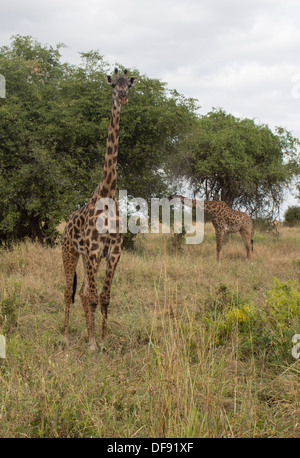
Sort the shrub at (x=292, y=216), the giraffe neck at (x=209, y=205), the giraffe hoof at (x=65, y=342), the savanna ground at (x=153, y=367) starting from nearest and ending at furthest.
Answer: the savanna ground at (x=153, y=367) < the giraffe hoof at (x=65, y=342) < the giraffe neck at (x=209, y=205) < the shrub at (x=292, y=216)

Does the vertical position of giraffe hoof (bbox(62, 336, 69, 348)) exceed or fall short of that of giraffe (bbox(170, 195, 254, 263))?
it falls short

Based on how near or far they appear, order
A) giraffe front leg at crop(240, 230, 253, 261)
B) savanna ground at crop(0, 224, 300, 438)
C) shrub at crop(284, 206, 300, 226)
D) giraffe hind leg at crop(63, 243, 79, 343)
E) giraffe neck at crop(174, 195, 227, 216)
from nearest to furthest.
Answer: savanna ground at crop(0, 224, 300, 438)
giraffe hind leg at crop(63, 243, 79, 343)
giraffe neck at crop(174, 195, 227, 216)
giraffe front leg at crop(240, 230, 253, 261)
shrub at crop(284, 206, 300, 226)

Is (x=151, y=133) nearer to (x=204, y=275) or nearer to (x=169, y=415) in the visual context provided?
(x=204, y=275)

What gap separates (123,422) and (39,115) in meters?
11.1

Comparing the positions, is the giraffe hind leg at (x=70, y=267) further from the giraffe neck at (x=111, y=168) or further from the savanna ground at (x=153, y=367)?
the giraffe neck at (x=111, y=168)

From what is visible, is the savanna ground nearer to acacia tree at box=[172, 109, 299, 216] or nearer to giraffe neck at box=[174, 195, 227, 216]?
giraffe neck at box=[174, 195, 227, 216]

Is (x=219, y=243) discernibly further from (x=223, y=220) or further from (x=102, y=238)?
(x=102, y=238)

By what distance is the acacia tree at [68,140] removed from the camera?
12312mm

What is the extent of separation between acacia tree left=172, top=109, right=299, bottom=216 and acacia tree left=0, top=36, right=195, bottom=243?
1.24 meters

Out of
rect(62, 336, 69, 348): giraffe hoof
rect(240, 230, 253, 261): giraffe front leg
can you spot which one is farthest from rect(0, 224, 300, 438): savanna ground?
rect(240, 230, 253, 261): giraffe front leg

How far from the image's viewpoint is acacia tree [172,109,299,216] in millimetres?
15219

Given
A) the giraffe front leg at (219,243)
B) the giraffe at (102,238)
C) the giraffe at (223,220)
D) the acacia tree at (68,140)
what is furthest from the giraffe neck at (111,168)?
the giraffe front leg at (219,243)

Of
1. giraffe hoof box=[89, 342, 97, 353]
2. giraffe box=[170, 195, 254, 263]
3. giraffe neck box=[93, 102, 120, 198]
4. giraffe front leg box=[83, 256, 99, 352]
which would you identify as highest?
giraffe neck box=[93, 102, 120, 198]

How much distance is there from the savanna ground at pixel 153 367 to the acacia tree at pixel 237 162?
6773 mm
